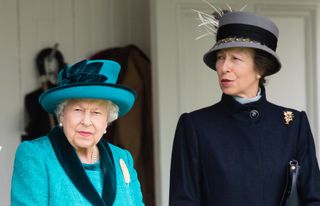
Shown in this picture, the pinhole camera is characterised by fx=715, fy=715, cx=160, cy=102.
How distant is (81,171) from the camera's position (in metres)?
1.97

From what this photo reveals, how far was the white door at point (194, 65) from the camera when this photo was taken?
11.3 ft

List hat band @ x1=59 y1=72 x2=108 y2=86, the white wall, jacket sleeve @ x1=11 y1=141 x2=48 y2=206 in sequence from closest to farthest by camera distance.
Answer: jacket sleeve @ x1=11 y1=141 x2=48 y2=206 < hat band @ x1=59 y1=72 x2=108 y2=86 < the white wall

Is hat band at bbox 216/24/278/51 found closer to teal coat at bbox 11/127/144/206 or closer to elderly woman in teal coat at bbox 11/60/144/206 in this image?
elderly woman in teal coat at bbox 11/60/144/206

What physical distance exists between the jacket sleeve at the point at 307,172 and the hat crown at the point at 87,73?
26.1 inches

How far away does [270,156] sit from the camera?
2.26m

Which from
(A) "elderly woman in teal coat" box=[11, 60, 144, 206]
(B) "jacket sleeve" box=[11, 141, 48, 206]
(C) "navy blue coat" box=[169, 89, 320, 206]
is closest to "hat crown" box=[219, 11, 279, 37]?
(C) "navy blue coat" box=[169, 89, 320, 206]

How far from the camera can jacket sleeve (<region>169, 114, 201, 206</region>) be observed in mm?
2189

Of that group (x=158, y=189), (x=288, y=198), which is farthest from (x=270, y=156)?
(x=158, y=189)

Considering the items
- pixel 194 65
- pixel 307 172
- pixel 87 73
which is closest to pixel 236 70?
pixel 307 172

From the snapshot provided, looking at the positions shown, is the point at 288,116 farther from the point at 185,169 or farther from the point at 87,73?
the point at 87,73

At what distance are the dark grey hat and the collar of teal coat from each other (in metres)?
0.54

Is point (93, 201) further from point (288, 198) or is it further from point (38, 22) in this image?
point (38, 22)

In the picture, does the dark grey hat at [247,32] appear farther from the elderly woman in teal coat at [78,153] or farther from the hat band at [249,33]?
the elderly woman in teal coat at [78,153]

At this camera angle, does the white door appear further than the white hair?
Yes
